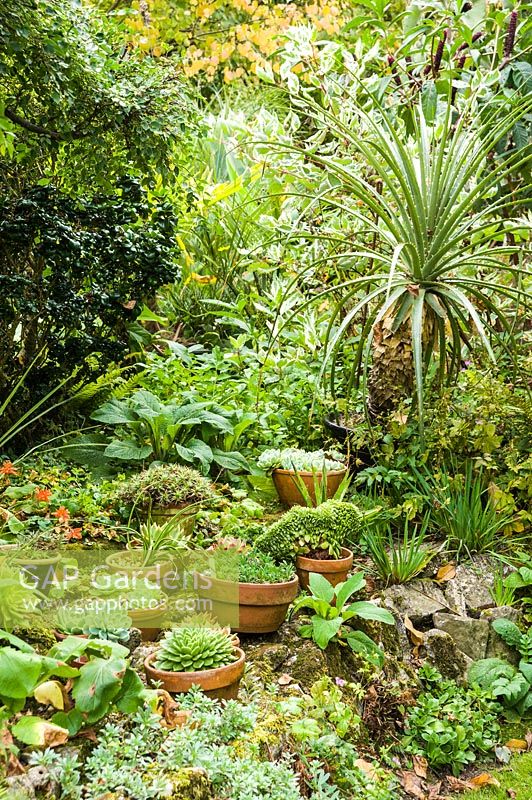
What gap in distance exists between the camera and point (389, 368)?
162 inches

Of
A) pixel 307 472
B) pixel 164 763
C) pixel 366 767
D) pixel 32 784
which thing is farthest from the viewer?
pixel 307 472

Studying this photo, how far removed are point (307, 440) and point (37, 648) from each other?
8.72 feet

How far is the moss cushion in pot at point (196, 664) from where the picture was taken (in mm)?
2355

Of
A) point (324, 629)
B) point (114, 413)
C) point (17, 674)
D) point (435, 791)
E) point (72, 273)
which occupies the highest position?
point (72, 273)

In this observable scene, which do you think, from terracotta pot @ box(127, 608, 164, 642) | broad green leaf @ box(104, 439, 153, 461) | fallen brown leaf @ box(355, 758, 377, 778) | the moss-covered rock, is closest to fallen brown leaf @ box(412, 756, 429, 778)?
fallen brown leaf @ box(355, 758, 377, 778)

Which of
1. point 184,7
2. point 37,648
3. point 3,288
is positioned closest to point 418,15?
point 3,288

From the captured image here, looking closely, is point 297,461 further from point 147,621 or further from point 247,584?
point 147,621

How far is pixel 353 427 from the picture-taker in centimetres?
440

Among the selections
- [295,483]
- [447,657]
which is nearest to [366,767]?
[447,657]

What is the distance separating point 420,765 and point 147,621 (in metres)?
1.19

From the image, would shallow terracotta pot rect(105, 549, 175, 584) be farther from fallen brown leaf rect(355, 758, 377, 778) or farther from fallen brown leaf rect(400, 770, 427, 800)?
fallen brown leaf rect(400, 770, 427, 800)

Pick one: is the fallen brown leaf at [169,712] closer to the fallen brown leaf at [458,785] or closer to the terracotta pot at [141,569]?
the terracotta pot at [141,569]

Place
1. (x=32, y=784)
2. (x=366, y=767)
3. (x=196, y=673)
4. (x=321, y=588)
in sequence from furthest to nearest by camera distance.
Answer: (x=321, y=588) < (x=366, y=767) < (x=196, y=673) < (x=32, y=784)

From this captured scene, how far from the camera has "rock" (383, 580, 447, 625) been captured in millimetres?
3553
